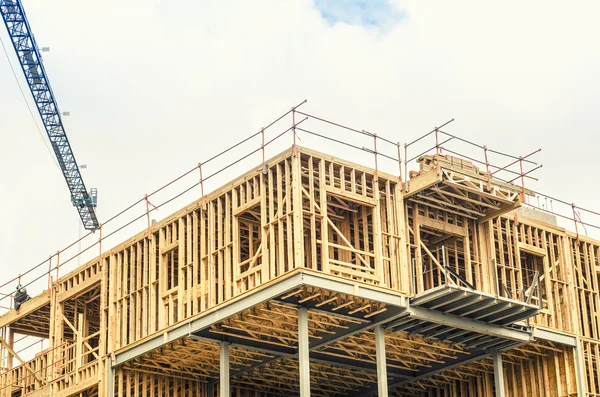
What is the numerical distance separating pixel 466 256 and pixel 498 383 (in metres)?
5.08

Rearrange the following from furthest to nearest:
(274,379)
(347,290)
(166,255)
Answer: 1. (274,379)
2. (166,255)
3. (347,290)

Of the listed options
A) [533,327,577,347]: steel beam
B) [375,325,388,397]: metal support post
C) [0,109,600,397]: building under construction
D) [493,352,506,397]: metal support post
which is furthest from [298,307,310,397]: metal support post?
[533,327,577,347]: steel beam

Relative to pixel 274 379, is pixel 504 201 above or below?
above

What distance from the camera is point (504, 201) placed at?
1658 inches

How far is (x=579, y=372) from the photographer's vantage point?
44531 millimetres

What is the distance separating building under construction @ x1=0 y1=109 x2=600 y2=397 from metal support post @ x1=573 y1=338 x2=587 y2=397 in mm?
48

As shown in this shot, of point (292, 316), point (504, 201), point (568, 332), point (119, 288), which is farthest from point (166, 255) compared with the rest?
point (568, 332)

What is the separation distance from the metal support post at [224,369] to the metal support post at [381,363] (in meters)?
5.63

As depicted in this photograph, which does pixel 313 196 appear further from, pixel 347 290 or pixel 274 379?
pixel 274 379

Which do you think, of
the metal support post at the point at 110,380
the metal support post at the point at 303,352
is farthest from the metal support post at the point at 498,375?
the metal support post at the point at 110,380

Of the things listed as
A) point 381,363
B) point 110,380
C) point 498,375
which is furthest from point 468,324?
point 110,380

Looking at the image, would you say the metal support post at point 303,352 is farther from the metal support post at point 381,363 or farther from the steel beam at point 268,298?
the metal support post at point 381,363

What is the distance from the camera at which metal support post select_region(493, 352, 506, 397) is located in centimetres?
4253

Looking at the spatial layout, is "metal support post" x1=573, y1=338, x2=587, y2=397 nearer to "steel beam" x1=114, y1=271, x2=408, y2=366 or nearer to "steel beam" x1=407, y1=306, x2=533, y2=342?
"steel beam" x1=407, y1=306, x2=533, y2=342
